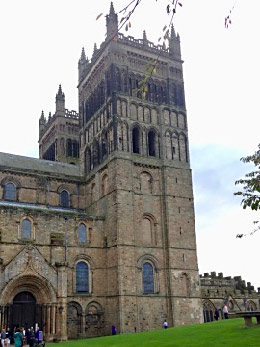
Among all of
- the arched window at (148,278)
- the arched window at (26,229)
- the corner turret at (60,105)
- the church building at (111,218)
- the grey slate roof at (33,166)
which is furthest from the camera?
the corner turret at (60,105)

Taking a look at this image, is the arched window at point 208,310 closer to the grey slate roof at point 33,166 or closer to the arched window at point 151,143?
the arched window at point 151,143

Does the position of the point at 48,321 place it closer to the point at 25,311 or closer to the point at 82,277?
the point at 25,311

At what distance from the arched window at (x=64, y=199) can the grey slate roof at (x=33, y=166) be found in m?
2.17

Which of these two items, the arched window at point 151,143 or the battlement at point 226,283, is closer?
the arched window at point 151,143

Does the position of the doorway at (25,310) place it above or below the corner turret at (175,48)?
below

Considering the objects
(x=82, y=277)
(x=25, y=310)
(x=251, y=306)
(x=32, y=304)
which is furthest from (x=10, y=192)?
(x=251, y=306)

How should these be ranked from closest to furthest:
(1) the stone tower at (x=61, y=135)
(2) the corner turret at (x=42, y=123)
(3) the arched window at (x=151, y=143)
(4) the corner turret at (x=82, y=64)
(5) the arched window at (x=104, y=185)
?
(5) the arched window at (x=104, y=185)
(3) the arched window at (x=151, y=143)
(4) the corner turret at (x=82, y=64)
(1) the stone tower at (x=61, y=135)
(2) the corner turret at (x=42, y=123)

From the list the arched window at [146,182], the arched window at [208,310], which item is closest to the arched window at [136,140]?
the arched window at [146,182]

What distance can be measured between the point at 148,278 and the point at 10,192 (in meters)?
17.1

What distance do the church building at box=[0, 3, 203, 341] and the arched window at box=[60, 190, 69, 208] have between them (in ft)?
0.40

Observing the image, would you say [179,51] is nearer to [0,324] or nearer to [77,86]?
[77,86]

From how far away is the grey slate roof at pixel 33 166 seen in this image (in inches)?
1979

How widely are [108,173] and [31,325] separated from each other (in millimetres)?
16657

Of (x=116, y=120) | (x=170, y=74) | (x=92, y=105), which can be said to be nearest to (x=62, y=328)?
(x=116, y=120)
